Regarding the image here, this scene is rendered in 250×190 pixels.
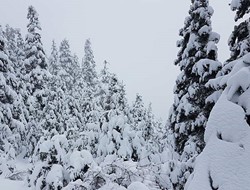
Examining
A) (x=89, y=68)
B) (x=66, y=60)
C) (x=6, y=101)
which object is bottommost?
(x=6, y=101)

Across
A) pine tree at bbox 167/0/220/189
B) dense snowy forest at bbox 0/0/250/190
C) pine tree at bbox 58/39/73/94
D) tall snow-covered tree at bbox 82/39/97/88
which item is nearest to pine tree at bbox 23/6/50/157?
dense snowy forest at bbox 0/0/250/190

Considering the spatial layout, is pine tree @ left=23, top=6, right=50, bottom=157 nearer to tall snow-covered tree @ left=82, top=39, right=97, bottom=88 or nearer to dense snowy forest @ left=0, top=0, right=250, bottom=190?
dense snowy forest @ left=0, top=0, right=250, bottom=190

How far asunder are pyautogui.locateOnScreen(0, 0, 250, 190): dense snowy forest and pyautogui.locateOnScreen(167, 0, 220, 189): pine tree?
1.7 inches

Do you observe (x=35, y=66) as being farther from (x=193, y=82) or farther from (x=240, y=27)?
(x=240, y=27)

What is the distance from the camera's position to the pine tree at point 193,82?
12.3 meters

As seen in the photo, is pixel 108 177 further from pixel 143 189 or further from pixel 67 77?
pixel 67 77

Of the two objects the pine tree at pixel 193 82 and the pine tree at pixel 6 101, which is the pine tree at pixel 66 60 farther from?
the pine tree at pixel 193 82

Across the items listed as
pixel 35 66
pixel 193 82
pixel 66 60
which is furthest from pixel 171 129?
pixel 66 60

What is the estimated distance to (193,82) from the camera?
13336 mm

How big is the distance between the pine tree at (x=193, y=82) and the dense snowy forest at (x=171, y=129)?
0.04 m

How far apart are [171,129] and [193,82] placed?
2.55 meters

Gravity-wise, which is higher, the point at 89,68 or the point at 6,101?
the point at 89,68

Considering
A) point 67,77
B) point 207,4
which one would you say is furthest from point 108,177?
point 67,77

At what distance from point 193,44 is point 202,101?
266 cm
